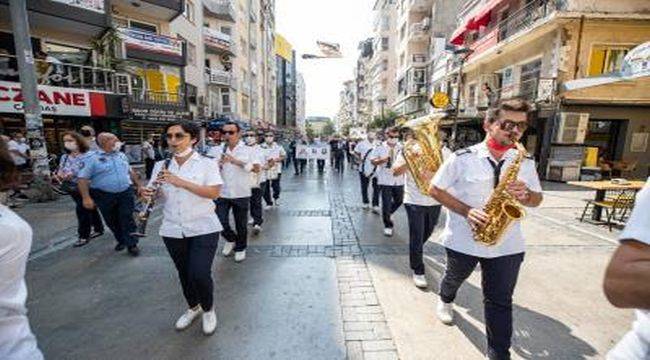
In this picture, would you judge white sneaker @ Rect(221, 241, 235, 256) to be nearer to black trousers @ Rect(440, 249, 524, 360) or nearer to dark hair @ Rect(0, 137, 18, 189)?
black trousers @ Rect(440, 249, 524, 360)

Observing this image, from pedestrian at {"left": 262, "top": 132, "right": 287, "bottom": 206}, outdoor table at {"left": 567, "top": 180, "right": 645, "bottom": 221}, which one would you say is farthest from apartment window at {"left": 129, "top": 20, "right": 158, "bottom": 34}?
outdoor table at {"left": 567, "top": 180, "right": 645, "bottom": 221}

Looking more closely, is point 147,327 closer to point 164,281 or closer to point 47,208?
point 164,281

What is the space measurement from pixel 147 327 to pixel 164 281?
1.08 metres

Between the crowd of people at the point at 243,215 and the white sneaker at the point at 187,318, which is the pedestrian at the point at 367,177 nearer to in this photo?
the crowd of people at the point at 243,215

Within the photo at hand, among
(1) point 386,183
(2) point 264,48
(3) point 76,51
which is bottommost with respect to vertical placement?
(1) point 386,183

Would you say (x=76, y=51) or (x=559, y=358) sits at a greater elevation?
(x=76, y=51)

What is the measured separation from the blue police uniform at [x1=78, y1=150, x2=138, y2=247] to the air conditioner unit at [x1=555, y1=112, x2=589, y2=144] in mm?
15039

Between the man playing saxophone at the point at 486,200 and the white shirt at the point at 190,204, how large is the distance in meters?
1.98

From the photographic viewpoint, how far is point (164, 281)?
445cm

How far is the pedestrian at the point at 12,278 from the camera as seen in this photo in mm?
1381

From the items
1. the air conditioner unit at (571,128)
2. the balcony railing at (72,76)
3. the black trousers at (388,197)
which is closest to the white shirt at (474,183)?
the black trousers at (388,197)

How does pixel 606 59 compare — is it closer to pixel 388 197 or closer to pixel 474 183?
pixel 388 197

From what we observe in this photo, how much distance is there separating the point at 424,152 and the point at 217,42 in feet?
84.1

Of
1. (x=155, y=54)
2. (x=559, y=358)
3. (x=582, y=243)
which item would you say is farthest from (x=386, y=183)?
(x=155, y=54)
